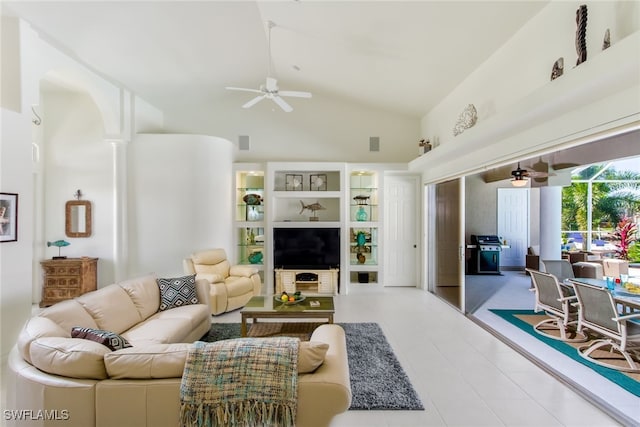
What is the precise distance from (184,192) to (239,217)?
1.22m

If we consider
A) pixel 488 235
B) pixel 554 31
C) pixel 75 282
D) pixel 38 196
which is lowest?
pixel 75 282

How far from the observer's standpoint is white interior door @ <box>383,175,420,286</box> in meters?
6.62

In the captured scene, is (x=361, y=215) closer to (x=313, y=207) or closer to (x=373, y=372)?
(x=313, y=207)

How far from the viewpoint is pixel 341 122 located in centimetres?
675

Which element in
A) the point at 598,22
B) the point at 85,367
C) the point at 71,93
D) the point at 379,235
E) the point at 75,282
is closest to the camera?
the point at 85,367

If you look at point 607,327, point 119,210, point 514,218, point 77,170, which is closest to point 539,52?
point 607,327

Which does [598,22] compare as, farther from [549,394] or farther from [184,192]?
[184,192]

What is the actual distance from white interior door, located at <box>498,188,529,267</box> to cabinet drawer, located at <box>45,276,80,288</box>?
9.20m

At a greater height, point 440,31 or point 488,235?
point 440,31

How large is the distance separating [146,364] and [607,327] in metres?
4.08

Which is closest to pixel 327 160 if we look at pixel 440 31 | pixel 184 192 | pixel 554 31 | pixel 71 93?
pixel 184 192

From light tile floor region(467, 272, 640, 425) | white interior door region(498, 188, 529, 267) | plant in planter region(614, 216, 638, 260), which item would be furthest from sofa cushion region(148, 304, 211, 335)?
white interior door region(498, 188, 529, 267)

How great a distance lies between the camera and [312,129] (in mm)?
6727

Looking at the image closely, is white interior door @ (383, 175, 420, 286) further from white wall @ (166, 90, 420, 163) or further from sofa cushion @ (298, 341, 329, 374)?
sofa cushion @ (298, 341, 329, 374)
